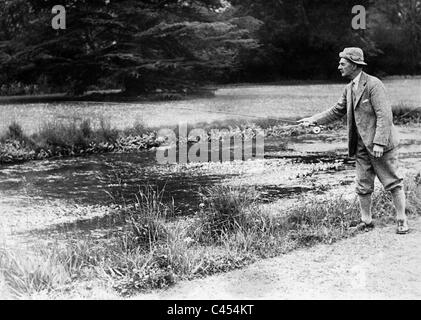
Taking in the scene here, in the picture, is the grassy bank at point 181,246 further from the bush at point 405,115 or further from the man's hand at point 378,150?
the bush at point 405,115

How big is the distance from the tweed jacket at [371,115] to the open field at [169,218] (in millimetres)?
963

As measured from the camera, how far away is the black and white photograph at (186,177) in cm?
496

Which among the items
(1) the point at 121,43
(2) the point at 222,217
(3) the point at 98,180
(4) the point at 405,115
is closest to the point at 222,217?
(2) the point at 222,217

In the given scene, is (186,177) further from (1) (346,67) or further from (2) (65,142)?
(1) (346,67)

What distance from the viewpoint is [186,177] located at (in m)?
10.7

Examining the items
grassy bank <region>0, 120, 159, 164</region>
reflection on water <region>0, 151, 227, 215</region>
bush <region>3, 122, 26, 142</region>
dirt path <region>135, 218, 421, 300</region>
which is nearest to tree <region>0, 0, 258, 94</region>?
grassy bank <region>0, 120, 159, 164</region>

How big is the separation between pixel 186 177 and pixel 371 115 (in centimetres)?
488

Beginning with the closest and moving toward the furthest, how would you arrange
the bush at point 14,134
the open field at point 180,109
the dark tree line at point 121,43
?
the bush at point 14,134
the open field at point 180,109
the dark tree line at point 121,43

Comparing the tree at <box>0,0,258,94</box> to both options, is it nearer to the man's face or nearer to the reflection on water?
the reflection on water

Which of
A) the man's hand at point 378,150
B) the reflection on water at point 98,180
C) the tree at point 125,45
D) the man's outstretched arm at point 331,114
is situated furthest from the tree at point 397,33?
the man's hand at point 378,150

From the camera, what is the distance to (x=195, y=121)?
17.3 metres

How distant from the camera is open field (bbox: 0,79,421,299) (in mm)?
4988
